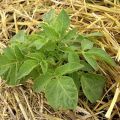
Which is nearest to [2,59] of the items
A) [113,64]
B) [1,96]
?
[1,96]

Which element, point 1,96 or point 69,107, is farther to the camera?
point 1,96

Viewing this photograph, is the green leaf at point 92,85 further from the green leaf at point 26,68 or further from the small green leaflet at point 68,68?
the green leaf at point 26,68

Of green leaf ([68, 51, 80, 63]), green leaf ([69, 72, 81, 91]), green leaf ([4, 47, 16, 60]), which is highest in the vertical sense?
green leaf ([4, 47, 16, 60])

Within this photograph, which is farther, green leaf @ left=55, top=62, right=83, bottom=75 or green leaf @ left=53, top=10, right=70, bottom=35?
green leaf @ left=53, top=10, right=70, bottom=35

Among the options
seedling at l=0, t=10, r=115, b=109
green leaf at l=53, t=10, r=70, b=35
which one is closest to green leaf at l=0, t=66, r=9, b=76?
seedling at l=0, t=10, r=115, b=109

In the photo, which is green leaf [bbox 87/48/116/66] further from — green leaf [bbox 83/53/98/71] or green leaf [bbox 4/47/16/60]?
green leaf [bbox 4/47/16/60]

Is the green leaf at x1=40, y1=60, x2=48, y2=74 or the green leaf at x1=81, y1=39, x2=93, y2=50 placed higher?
the green leaf at x1=81, y1=39, x2=93, y2=50

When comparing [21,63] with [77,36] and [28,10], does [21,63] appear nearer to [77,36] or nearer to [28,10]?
[77,36]
